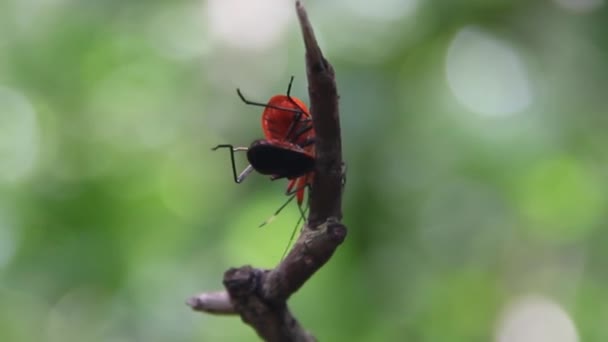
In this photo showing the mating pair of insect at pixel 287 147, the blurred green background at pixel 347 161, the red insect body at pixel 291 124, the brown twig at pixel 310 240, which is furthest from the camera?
the blurred green background at pixel 347 161

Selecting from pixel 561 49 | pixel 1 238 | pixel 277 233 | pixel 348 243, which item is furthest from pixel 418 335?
pixel 1 238

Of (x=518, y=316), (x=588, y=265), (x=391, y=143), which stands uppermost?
(x=391, y=143)

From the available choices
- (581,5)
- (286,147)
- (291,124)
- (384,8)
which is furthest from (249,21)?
(286,147)

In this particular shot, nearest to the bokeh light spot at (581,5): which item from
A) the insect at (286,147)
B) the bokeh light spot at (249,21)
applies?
the bokeh light spot at (249,21)

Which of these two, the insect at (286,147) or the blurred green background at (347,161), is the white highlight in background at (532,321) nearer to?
the blurred green background at (347,161)

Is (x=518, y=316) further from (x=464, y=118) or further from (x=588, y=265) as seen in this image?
(x=464, y=118)

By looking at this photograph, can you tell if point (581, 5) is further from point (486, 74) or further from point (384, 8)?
point (384, 8)

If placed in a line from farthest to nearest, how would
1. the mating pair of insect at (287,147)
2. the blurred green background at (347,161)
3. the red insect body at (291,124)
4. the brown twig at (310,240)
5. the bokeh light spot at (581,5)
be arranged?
the bokeh light spot at (581,5)
the blurred green background at (347,161)
the red insect body at (291,124)
the mating pair of insect at (287,147)
the brown twig at (310,240)
